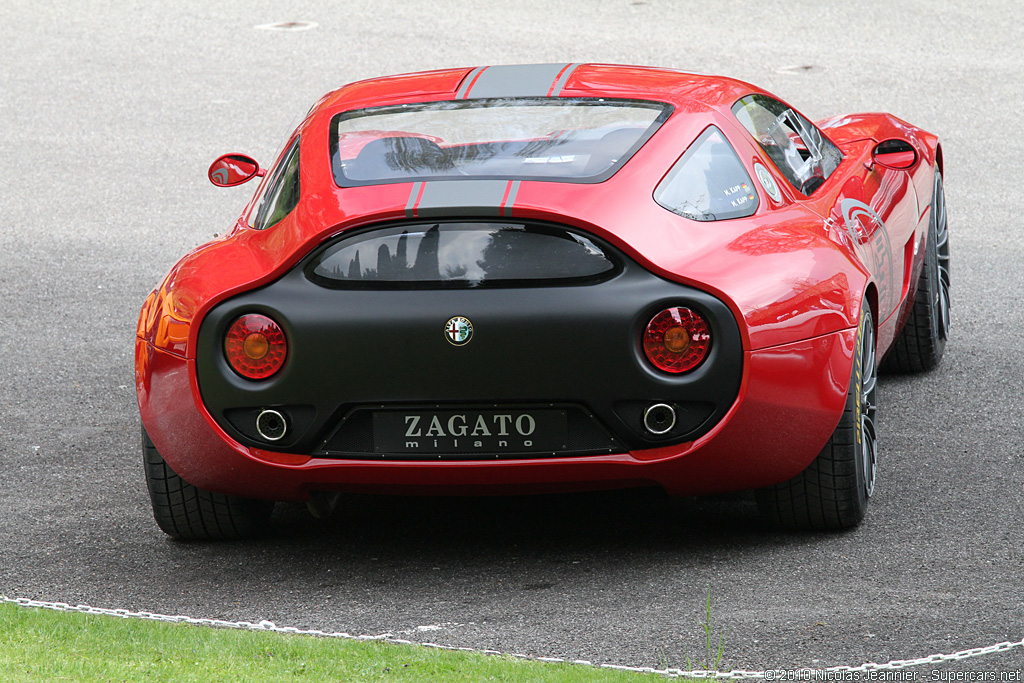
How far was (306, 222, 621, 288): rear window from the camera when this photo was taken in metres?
3.80

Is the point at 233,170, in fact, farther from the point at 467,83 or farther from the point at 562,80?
the point at 562,80

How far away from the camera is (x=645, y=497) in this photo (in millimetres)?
4746

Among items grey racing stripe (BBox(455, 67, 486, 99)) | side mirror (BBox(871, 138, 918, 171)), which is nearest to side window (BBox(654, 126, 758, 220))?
grey racing stripe (BBox(455, 67, 486, 99))

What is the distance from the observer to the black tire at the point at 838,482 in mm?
4121

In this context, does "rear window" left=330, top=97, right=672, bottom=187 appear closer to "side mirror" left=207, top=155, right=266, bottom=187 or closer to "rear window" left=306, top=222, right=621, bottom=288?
"rear window" left=306, top=222, right=621, bottom=288

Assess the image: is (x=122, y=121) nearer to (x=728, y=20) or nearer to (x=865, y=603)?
(x=728, y=20)

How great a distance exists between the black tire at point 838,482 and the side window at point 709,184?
510 millimetres

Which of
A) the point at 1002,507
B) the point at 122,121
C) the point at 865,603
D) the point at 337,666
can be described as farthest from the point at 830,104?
the point at 337,666

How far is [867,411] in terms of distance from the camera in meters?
4.43

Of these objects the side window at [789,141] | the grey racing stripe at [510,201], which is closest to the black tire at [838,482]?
the side window at [789,141]

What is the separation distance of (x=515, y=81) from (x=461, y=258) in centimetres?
122

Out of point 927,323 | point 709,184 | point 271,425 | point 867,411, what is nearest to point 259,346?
point 271,425

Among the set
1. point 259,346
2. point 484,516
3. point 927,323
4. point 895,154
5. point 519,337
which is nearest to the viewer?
point 519,337

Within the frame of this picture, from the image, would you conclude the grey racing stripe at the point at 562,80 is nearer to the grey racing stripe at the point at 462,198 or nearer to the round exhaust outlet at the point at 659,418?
the grey racing stripe at the point at 462,198
